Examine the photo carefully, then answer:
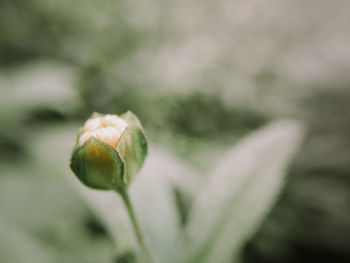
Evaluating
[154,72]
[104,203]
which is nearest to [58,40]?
[154,72]

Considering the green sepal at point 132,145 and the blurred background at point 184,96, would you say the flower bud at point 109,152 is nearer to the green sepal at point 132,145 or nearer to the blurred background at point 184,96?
the green sepal at point 132,145

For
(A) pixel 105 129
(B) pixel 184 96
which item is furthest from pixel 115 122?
(B) pixel 184 96

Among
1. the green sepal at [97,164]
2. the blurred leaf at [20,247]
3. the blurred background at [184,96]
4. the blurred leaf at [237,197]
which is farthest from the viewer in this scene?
the blurred background at [184,96]

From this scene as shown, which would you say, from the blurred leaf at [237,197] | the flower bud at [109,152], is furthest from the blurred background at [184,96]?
the flower bud at [109,152]

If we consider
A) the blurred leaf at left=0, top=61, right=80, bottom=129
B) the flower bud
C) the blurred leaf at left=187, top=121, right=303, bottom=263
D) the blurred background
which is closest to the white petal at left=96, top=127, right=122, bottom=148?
the flower bud

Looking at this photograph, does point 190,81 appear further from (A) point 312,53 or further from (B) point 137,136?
(B) point 137,136

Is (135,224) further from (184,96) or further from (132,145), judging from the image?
(184,96)

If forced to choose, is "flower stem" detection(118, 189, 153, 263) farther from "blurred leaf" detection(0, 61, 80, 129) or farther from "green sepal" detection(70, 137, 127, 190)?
"blurred leaf" detection(0, 61, 80, 129)
